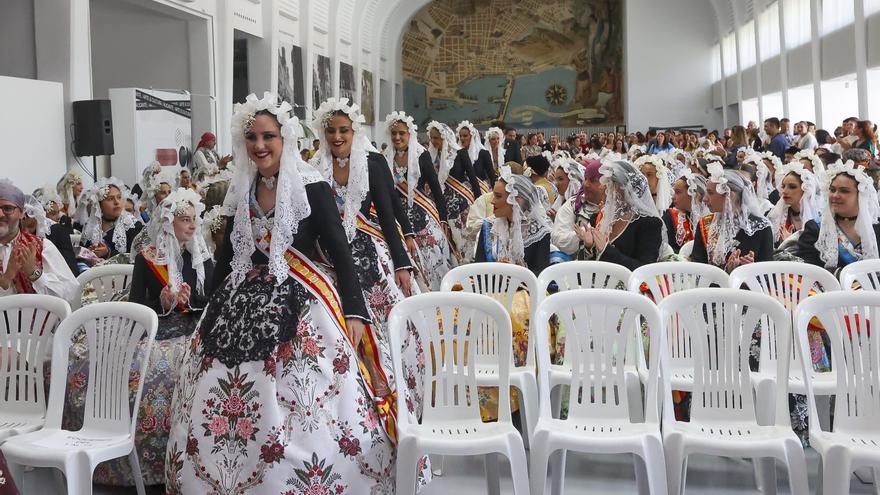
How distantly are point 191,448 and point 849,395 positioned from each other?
2.55 m

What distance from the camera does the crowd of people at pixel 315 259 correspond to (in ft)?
12.0

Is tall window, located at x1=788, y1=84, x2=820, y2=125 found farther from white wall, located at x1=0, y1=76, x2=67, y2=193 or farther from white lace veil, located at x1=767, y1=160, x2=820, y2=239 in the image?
white wall, located at x1=0, y1=76, x2=67, y2=193

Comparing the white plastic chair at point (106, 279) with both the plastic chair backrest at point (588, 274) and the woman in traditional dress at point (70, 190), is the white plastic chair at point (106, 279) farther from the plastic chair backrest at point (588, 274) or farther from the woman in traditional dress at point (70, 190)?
the woman in traditional dress at point (70, 190)

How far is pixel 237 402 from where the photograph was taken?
12.0ft

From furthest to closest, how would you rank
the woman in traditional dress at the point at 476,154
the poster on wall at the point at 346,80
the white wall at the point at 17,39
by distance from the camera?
the poster on wall at the point at 346,80, the white wall at the point at 17,39, the woman in traditional dress at the point at 476,154

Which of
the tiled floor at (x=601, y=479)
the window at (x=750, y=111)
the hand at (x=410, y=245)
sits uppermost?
the window at (x=750, y=111)

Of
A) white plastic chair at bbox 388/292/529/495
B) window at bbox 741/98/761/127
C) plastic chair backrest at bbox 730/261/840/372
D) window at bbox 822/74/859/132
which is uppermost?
window at bbox 741/98/761/127

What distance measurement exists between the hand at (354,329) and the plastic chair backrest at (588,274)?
134 cm

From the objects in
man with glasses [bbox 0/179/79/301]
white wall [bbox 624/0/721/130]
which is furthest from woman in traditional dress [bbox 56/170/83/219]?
white wall [bbox 624/0/721/130]

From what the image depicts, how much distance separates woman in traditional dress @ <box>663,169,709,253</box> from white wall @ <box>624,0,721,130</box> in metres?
23.5

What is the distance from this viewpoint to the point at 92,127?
36.9 feet

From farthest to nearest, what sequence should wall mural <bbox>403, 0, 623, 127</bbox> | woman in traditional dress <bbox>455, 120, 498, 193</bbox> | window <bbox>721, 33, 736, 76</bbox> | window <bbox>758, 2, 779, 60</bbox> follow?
wall mural <bbox>403, 0, 623, 127</bbox>, window <bbox>721, 33, 736, 76</bbox>, window <bbox>758, 2, 779, 60</bbox>, woman in traditional dress <bbox>455, 120, 498, 193</bbox>

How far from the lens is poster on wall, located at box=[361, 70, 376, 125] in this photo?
26.4m

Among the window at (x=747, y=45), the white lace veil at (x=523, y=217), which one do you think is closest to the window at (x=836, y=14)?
the window at (x=747, y=45)
